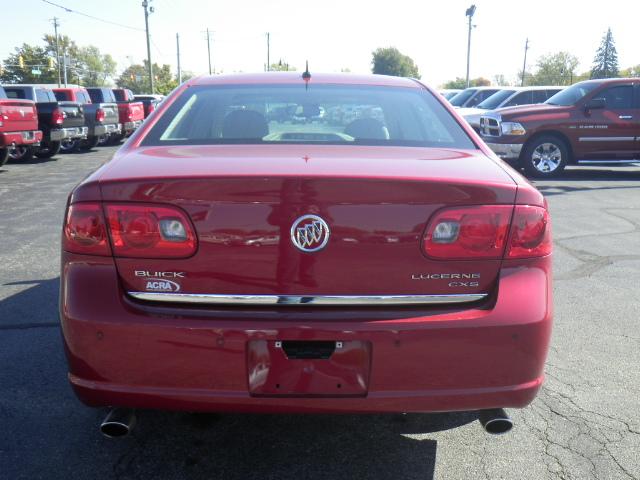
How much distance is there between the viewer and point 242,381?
88.7 inches

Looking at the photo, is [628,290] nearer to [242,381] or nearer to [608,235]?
[608,235]

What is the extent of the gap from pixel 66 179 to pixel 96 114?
19.9 ft

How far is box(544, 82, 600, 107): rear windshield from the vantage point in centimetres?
1262

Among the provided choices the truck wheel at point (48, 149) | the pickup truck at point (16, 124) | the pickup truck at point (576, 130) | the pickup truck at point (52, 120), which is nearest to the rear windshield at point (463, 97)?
the pickup truck at point (576, 130)

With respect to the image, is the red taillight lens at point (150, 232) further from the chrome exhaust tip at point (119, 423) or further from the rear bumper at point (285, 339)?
the chrome exhaust tip at point (119, 423)

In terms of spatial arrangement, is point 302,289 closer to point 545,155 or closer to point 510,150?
point 510,150

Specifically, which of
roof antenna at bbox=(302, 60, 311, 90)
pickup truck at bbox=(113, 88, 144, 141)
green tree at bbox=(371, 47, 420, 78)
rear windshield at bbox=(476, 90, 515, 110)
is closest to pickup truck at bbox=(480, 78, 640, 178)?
rear windshield at bbox=(476, 90, 515, 110)

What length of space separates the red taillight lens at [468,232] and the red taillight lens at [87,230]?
3.66 ft

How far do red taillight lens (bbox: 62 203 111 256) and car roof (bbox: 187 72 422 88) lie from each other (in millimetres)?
1497

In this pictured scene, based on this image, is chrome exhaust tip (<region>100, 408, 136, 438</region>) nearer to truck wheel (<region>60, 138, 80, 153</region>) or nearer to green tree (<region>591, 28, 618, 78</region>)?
truck wheel (<region>60, 138, 80, 153</region>)

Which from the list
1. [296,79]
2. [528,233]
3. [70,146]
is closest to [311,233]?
[528,233]

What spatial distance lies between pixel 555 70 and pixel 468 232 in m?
100

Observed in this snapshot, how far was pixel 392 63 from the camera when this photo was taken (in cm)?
11900

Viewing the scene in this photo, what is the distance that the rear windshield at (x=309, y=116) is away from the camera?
306 cm
